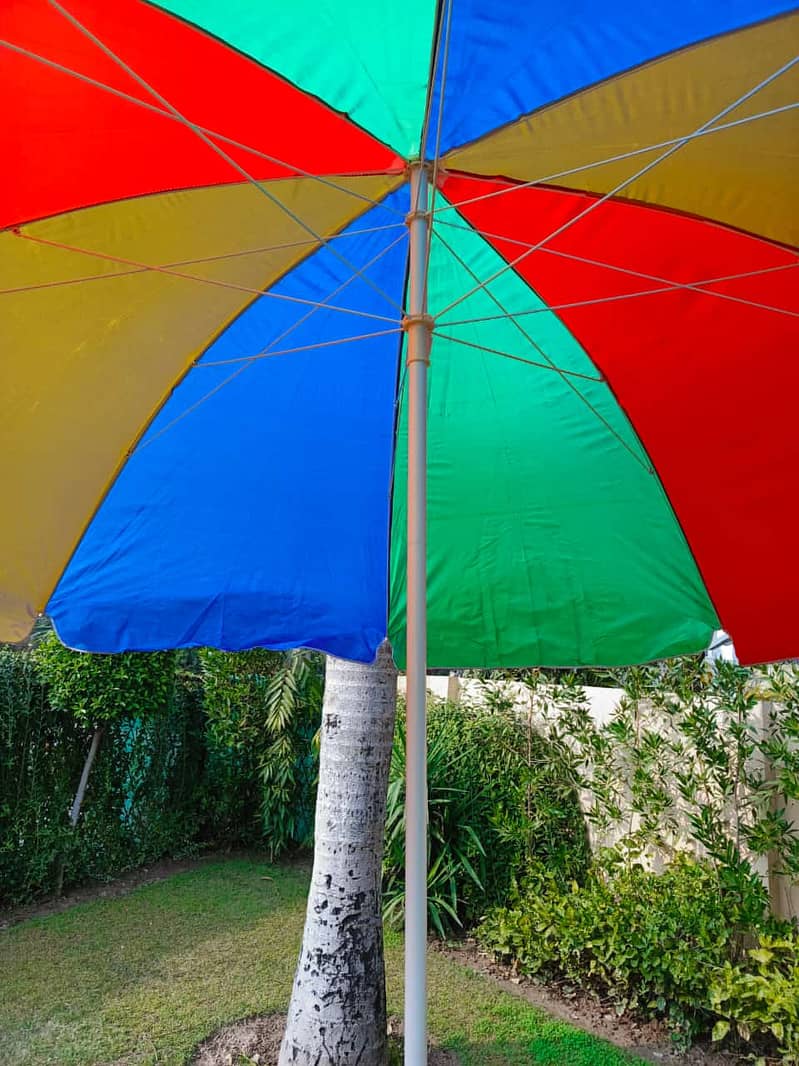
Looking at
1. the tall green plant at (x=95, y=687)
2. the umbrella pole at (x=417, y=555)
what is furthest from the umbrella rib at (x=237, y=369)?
the tall green plant at (x=95, y=687)

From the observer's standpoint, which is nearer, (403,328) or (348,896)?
(403,328)

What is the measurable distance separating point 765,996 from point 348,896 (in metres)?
1.75

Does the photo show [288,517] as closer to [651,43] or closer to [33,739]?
[651,43]

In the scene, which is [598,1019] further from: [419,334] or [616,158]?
[616,158]

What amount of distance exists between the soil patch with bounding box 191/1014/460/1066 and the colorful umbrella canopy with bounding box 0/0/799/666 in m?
2.08

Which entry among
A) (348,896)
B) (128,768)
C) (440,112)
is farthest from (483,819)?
(440,112)

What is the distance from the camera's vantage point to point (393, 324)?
87.6 inches

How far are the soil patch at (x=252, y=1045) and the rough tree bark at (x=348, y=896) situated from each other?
1.01 ft

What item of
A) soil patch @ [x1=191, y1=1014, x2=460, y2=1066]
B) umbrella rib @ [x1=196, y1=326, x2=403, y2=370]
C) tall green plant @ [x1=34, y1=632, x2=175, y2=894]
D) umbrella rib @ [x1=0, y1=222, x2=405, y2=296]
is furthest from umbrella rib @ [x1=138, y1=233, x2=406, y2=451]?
tall green plant @ [x1=34, y1=632, x2=175, y2=894]

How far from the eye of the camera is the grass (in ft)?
10.9

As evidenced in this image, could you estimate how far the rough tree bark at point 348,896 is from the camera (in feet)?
9.46

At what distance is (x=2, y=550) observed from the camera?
6.73ft

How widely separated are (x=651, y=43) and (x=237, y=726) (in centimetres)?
566

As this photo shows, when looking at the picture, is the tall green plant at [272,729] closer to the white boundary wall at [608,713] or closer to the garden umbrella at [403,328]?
the white boundary wall at [608,713]
